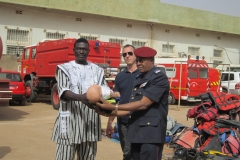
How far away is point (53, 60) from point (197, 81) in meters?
6.81

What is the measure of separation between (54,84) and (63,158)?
11306 millimetres

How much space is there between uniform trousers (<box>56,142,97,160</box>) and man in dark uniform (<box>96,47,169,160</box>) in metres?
0.46

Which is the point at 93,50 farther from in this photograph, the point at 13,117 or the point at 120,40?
the point at 120,40

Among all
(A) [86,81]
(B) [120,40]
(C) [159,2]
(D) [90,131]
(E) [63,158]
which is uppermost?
(C) [159,2]

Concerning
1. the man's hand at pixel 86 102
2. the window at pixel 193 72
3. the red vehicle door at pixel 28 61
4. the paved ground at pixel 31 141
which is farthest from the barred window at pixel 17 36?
the man's hand at pixel 86 102

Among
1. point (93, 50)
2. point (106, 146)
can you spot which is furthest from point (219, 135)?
point (93, 50)

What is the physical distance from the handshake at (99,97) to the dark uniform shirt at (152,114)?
0.26 m

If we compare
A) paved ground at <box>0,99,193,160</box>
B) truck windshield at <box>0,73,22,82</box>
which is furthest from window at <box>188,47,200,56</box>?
paved ground at <box>0,99,193,160</box>

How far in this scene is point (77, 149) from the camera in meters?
3.71

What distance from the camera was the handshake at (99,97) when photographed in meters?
3.21

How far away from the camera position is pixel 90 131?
11.9ft

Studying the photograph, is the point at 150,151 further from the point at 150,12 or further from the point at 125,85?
the point at 150,12

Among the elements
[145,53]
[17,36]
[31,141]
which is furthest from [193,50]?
[145,53]

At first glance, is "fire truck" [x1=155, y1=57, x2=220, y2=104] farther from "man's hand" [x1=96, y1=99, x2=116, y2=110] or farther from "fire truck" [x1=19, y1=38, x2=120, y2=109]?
"man's hand" [x1=96, y1=99, x2=116, y2=110]
